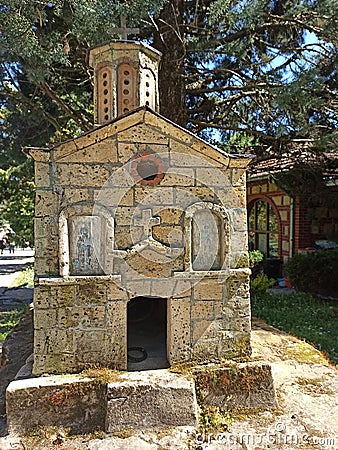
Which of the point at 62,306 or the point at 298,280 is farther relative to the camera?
the point at 298,280

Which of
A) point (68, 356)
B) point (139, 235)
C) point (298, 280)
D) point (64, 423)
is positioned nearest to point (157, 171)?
point (139, 235)

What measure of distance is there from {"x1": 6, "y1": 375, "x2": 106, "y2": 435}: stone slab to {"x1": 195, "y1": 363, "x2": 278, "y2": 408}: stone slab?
0.99 meters

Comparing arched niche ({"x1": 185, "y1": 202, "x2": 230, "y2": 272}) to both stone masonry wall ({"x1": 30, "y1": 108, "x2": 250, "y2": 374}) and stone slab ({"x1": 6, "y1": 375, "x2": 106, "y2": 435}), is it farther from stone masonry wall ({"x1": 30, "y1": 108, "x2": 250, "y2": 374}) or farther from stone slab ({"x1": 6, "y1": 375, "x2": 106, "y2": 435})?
stone slab ({"x1": 6, "y1": 375, "x2": 106, "y2": 435})

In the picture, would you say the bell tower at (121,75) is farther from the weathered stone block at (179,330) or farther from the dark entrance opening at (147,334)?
the dark entrance opening at (147,334)

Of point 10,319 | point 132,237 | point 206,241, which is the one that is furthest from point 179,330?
point 10,319

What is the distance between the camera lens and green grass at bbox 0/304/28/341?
24.3 feet

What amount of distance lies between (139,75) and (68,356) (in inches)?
115

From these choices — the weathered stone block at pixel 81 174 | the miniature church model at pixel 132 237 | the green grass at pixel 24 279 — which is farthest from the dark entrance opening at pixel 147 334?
the green grass at pixel 24 279

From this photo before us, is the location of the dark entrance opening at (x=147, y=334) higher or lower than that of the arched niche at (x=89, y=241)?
lower

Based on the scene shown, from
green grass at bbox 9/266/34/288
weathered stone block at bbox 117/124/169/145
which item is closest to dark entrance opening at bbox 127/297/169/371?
weathered stone block at bbox 117/124/169/145

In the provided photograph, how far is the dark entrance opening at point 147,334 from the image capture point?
399 cm

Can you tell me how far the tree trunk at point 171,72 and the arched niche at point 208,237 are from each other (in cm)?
324

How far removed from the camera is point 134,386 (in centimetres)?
342

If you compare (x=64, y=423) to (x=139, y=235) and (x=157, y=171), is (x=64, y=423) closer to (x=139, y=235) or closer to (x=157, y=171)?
(x=139, y=235)
